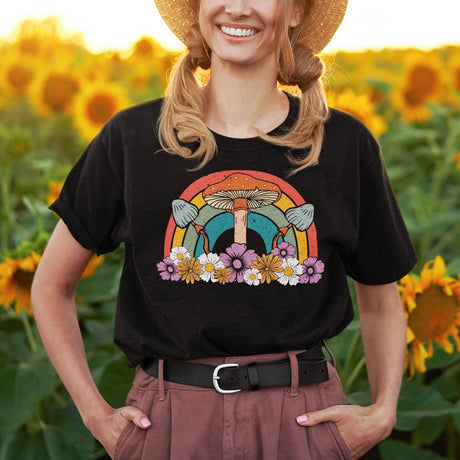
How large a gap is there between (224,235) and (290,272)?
0.50 ft

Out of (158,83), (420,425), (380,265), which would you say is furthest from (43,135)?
(380,265)

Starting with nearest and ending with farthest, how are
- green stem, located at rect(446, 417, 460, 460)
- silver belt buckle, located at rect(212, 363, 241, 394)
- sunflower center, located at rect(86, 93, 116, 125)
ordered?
silver belt buckle, located at rect(212, 363, 241, 394), green stem, located at rect(446, 417, 460, 460), sunflower center, located at rect(86, 93, 116, 125)

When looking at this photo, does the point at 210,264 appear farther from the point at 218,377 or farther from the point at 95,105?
the point at 95,105

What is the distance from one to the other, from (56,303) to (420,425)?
142 centimetres

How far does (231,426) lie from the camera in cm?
145

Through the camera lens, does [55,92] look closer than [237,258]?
No

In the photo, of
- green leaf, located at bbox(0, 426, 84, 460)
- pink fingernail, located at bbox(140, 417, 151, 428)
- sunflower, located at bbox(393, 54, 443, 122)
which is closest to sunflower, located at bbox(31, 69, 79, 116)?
sunflower, located at bbox(393, 54, 443, 122)

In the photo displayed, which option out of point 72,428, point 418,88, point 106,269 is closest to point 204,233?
point 106,269

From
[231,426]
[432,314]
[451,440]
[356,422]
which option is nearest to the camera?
[231,426]

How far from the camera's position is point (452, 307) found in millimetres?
2068

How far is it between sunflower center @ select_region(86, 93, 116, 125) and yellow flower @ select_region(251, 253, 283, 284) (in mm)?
3060

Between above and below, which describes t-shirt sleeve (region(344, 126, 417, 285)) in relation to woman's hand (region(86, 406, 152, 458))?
above

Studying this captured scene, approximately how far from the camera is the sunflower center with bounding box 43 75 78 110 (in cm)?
470

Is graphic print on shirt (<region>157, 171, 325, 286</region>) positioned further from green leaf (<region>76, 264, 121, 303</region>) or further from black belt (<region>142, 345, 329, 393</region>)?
green leaf (<region>76, 264, 121, 303</region>)
